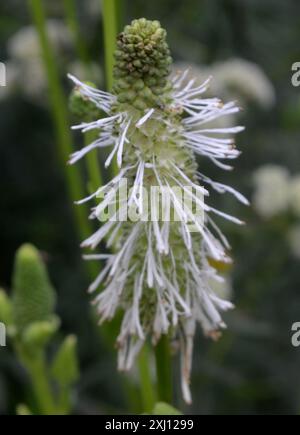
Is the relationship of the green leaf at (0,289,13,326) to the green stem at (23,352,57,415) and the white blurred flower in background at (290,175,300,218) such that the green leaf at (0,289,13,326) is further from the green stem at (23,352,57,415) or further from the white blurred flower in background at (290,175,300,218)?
the white blurred flower in background at (290,175,300,218)

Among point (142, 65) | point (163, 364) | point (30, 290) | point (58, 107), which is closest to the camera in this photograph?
point (142, 65)

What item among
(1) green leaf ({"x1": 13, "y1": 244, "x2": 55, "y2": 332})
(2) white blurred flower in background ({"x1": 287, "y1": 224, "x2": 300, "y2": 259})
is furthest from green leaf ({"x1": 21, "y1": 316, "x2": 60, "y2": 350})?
(2) white blurred flower in background ({"x1": 287, "y1": 224, "x2": 300, "y2": 259})

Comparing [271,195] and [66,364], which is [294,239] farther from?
[66,364]

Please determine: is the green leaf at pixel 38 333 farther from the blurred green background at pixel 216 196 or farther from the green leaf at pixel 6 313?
the blurred green background at pixel 216 196

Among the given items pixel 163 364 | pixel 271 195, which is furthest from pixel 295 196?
pixel 163 364

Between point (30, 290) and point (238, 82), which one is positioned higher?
point (238, 82)
